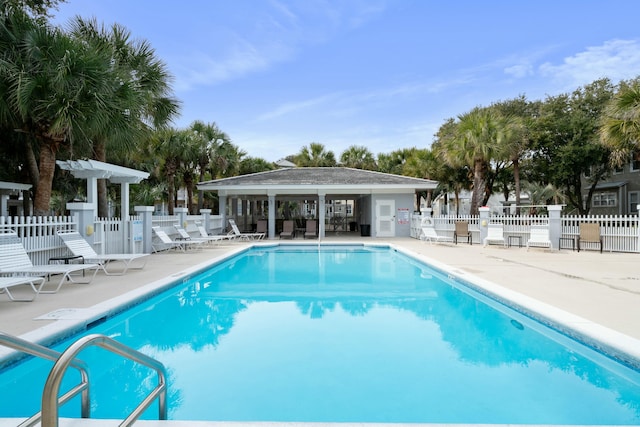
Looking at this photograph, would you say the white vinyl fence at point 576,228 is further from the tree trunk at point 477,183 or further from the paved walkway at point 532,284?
the tree trunk at point 477,183

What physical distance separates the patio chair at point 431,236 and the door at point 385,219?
2.66 m

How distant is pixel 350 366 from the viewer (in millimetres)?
4504

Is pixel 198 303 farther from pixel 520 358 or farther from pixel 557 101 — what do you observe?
pixel 557 101

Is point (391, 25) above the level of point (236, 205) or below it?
above

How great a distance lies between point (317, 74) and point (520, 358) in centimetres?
2191

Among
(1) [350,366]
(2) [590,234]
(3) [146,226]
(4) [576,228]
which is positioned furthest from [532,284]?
(3) [146,226]

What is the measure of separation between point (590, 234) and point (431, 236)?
5.70 m

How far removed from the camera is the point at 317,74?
24.1 m

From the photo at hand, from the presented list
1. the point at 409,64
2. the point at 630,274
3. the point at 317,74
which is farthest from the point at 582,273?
the point at 317,74

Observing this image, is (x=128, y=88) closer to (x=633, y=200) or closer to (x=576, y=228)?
(x=576, y=228)

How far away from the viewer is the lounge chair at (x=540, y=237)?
14.7m

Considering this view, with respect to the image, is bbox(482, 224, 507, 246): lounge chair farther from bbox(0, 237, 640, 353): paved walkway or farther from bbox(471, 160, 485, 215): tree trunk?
bbox(471, 160, 485, 215): tree trunk

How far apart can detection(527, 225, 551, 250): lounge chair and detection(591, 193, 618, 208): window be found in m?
17.9

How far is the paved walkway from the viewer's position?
527 centimetres
